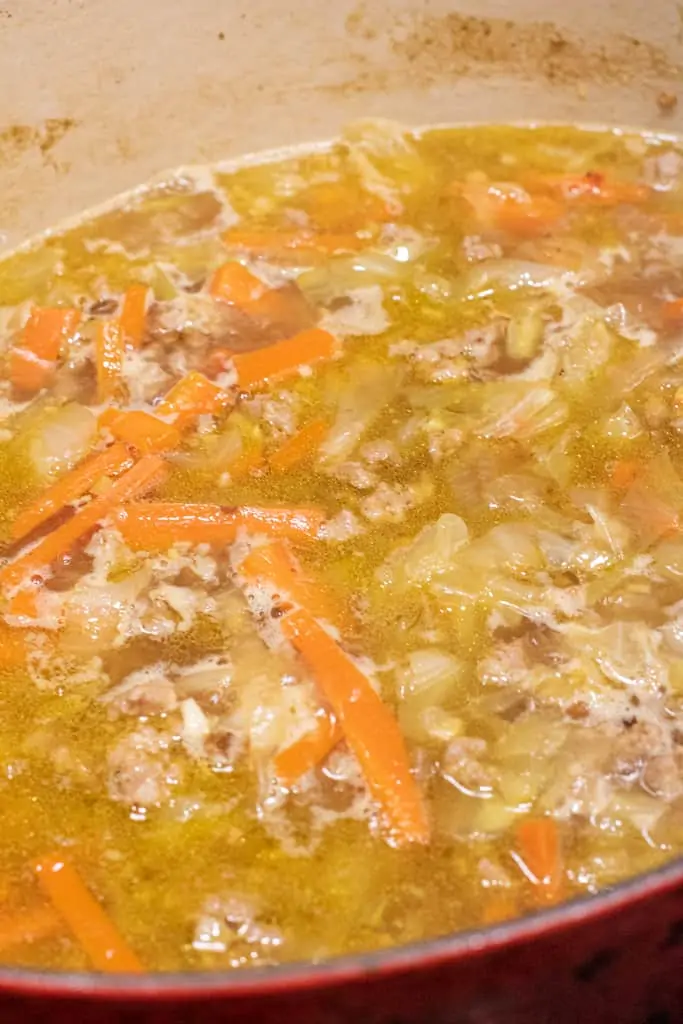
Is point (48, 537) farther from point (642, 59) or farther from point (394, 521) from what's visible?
point (642, 59)

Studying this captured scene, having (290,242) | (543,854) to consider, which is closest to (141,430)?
(290,242)

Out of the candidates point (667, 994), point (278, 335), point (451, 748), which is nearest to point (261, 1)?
point (278, 335)

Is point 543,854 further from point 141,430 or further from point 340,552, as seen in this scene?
point 141,430

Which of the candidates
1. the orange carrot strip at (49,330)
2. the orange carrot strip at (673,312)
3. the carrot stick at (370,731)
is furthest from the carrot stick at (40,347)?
the orange carrot strip at (673,312)

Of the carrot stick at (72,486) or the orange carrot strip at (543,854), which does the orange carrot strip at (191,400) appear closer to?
the carrot stick at (72,486)

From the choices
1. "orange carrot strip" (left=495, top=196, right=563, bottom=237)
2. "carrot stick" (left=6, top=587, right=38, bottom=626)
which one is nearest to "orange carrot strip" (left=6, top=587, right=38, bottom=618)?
"carrot stick" (left=6, top=587, right=38, bottom=626)
